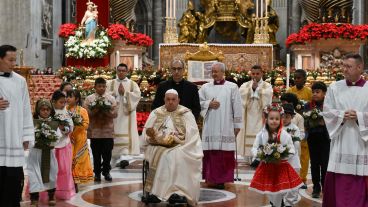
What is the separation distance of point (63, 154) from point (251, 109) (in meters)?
4.81

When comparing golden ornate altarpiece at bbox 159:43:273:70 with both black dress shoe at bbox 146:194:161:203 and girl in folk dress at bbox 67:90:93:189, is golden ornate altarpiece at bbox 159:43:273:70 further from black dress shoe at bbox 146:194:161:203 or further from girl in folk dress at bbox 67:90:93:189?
black dress shoe at bbox 146:194:161:203

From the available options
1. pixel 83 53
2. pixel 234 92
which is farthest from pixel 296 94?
pixel 83 53

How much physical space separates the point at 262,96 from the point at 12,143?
262 inches

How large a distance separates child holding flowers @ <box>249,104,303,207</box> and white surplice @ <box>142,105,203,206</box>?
3.05ft

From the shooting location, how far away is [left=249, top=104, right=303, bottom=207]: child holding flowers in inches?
311

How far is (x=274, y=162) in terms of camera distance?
26.0 feet

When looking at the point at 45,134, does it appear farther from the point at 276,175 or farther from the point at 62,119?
the point at 276,175

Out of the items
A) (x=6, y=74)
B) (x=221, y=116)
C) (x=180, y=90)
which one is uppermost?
(x=6, y=74)

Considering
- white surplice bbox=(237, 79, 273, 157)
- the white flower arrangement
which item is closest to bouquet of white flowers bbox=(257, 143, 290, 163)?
white surplice bbox=(237, 79, 273, 157)

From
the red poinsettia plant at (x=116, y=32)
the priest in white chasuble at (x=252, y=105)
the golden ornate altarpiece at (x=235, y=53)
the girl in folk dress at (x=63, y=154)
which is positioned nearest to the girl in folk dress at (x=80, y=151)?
the girl in folk dress at (x=63, y=154)

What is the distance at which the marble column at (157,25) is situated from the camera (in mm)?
34906

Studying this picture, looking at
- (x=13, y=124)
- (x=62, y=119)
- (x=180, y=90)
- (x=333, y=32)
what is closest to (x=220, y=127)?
(x=180, y=90)

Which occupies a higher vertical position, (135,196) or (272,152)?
(272,152)

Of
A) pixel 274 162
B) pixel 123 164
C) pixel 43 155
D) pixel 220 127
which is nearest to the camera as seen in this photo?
pixel 274 162
